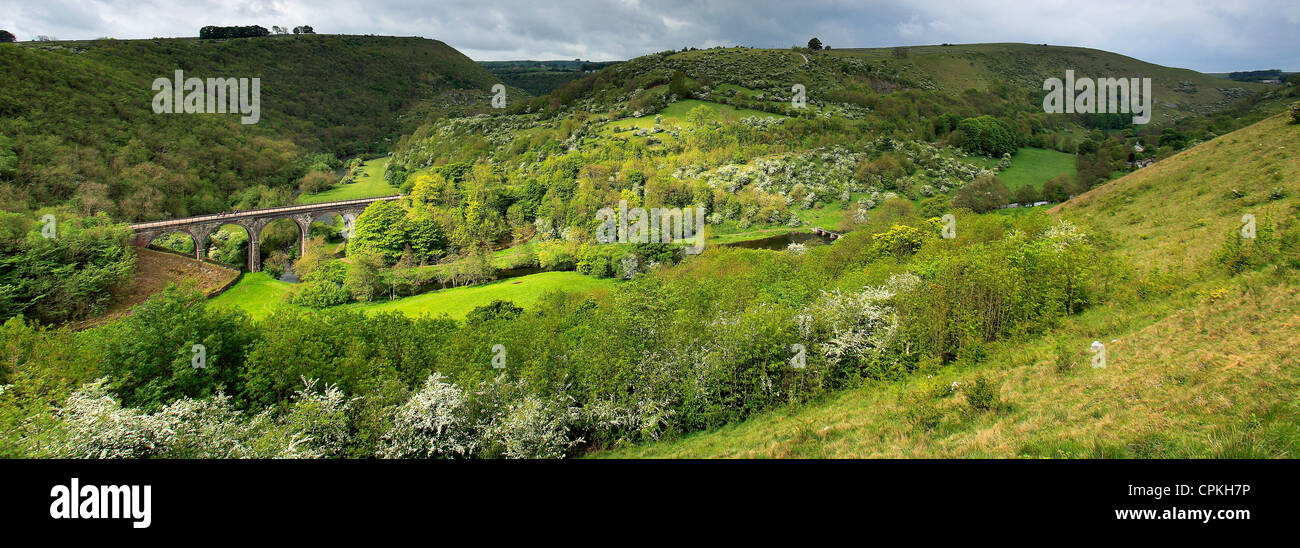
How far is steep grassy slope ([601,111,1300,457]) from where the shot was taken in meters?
10.3

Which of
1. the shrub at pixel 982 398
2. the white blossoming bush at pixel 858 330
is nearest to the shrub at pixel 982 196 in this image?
the white blossoming bush at pixel 858 330

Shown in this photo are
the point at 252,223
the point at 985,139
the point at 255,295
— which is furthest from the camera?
the point at 985,139

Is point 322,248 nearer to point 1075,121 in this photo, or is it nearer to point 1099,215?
point 1099,215

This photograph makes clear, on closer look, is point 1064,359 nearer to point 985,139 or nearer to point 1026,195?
point 1026,195

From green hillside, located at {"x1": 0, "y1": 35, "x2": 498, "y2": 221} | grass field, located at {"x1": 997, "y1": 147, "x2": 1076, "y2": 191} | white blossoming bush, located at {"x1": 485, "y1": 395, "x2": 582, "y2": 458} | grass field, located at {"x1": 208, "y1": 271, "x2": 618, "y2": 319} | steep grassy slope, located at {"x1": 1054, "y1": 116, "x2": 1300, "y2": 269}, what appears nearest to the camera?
white blossoming bush, located at {"x1": 485, "y1": 395, "x2": 582, "y2": 458}

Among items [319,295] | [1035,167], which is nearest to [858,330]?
[319,295]

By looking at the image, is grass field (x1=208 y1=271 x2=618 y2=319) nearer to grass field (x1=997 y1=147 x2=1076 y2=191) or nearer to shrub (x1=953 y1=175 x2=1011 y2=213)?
shrub (x1=953 y1=175 x2=1011 y2=213)

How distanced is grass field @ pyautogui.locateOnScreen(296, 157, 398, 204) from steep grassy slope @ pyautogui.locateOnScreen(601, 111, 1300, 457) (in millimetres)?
131619

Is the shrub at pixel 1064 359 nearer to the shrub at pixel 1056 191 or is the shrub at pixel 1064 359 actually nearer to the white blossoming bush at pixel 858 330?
the white blossoming bush at pixel 858 330

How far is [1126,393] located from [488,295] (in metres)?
59.4

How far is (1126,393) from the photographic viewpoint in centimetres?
1333

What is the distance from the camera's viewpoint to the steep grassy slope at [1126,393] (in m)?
10.3

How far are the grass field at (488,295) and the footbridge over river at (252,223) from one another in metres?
38.6

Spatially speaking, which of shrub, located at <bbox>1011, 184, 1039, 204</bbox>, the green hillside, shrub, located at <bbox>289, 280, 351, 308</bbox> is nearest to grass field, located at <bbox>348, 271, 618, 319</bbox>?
shrub, located at <bbox>289, 280, 351, 308</bbox>
